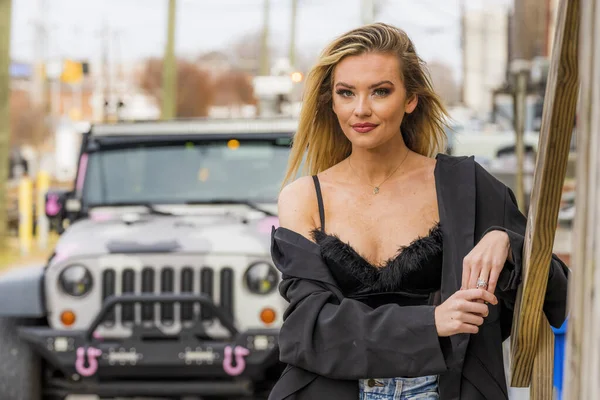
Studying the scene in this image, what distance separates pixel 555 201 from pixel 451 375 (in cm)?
50

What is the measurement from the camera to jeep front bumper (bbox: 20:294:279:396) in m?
5.88

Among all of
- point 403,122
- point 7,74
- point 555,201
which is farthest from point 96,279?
point 7,74

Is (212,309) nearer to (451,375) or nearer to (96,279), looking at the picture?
(96,279)

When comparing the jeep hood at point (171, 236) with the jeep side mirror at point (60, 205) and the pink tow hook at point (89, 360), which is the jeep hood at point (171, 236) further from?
the pink tow hook at point (89, 360)

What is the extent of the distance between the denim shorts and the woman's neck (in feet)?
1.53

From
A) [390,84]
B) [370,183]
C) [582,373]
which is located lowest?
[582,373]

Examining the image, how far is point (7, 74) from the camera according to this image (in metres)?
19.3

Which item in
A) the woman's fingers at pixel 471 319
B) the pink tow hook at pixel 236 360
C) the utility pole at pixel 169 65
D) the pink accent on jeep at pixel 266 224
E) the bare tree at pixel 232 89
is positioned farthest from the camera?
the bare tree at pixel 232 89

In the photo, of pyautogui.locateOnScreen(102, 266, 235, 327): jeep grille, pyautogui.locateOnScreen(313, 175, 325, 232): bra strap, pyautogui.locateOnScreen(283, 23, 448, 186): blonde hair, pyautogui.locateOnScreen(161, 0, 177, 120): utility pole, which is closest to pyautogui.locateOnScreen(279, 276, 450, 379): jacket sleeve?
pyautogui.locateOnScreen(313, 175, 325, 232): bra strap

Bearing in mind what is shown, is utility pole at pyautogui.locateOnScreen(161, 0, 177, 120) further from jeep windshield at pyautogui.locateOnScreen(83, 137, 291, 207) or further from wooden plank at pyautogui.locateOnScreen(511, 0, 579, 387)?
wooden plank at pyautogui.locateOnScreen(511, 0, 579, 387)

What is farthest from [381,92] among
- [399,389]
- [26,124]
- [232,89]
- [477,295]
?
[232,89]

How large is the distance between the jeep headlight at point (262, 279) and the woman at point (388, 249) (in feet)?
10.9

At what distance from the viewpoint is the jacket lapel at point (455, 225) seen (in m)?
2.34

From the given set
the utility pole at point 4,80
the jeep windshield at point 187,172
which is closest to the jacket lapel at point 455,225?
the jeep windshield at point 187,172
